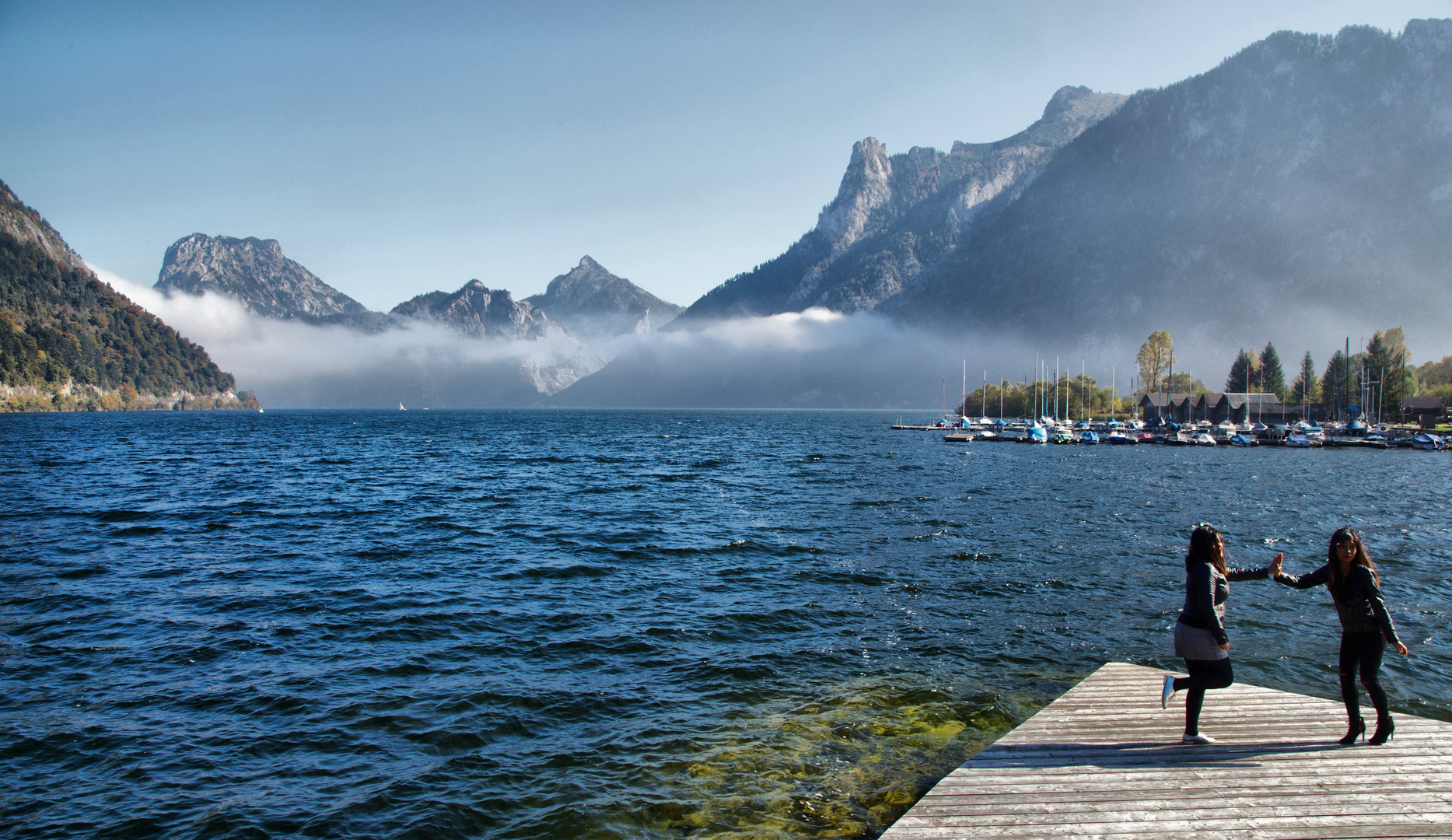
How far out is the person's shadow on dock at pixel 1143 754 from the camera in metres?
8.65

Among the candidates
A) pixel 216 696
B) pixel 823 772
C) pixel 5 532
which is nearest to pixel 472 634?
pixel 216 696

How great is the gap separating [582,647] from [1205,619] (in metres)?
12.3

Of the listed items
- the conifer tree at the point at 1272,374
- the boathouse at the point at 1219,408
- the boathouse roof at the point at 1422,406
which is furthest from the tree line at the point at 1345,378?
the boathouse at the point at 1219,408

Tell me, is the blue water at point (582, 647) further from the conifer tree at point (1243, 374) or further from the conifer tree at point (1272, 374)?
the conifer tree at point (1272, 374)

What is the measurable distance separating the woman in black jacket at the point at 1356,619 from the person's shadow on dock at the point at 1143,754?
1.77 feet

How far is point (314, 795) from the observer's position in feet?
33.6

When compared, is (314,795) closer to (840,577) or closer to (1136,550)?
(840,577)

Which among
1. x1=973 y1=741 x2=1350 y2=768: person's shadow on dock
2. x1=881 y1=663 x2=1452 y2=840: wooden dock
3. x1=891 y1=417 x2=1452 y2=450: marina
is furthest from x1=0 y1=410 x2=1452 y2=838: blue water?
x1=891 y1=417 x2=1452 y2=450: marina

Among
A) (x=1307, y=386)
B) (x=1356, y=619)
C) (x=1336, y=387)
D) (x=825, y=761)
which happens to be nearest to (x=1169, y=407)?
(x=1307, y=386)

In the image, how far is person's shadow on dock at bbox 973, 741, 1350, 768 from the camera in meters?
8.65

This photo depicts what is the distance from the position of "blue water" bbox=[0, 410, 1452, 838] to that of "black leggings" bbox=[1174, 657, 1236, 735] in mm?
3446

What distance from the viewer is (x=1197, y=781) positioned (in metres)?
8.16

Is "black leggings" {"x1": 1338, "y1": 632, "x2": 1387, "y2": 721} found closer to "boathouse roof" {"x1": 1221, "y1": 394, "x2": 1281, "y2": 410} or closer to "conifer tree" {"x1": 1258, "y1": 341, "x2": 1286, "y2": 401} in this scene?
"boathouse roof" {"x1": 1221, "y1": 394, "x2": 1281, "y2": 410}

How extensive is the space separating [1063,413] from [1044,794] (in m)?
195
